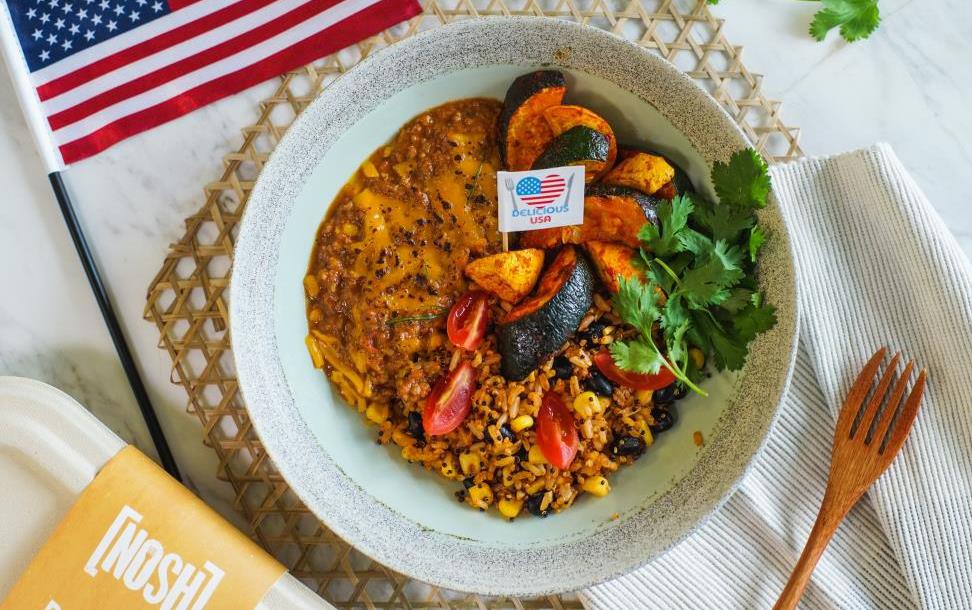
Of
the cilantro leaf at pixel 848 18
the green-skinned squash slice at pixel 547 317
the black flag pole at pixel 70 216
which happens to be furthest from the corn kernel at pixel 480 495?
the cilantro leaf at pixel 848 18

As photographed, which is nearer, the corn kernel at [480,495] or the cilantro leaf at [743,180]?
the cilantro leaf at [743,180]

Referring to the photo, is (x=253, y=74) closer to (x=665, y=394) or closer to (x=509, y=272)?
(x=509, y=272)

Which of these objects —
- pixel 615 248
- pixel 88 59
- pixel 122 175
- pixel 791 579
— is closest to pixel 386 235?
pixel 615 248

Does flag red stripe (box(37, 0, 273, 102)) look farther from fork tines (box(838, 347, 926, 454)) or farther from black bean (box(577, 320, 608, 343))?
fork tines (box(838, 347, 926, 454))

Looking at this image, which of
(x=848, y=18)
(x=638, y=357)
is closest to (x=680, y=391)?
(x=638, y=357)

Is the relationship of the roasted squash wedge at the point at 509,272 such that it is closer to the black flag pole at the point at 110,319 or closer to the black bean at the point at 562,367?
the black bean at the point at 562,367

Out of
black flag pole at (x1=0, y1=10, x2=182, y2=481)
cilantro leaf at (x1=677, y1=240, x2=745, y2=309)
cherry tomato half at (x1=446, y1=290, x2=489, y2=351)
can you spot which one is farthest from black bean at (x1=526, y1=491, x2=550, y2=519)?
black flag pole at (x1=0, y1=10, x2=182, y2=481)
